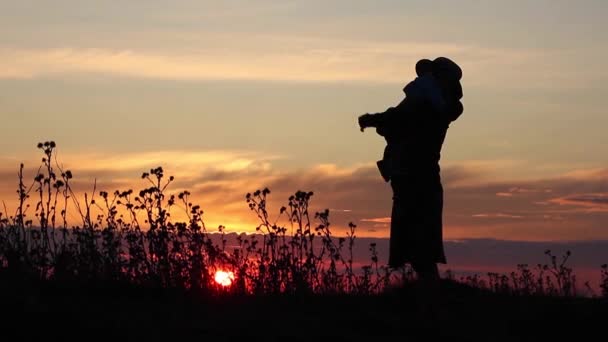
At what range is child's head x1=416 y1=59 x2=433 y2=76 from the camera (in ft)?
29.7

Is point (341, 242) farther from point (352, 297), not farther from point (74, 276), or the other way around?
point (74, 276)

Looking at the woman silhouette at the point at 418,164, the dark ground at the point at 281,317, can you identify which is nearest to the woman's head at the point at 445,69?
the woman silhouette at the point at 418,164

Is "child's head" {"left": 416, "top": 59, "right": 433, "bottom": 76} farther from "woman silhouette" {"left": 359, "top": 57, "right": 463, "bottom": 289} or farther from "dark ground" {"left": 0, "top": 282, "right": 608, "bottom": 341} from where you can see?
"dark ground" {"left": 0, "top": 282, "right": 608, "bottom": 341}

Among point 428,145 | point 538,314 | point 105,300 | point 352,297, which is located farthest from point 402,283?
point 105,300

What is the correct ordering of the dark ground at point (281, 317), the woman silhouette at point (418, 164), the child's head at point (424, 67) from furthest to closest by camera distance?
the child's head at point (424, 67)
the woman silhouette at point (418, 164)
the dark ground at point (281, 317)

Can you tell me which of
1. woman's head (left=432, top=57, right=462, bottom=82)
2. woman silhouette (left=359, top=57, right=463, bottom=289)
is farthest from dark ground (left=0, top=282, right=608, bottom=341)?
woman's head (left=432, top=57, right=462, bottom=82)

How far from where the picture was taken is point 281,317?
827 cm

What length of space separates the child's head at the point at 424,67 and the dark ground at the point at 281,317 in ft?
7.46

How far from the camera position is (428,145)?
8953mm

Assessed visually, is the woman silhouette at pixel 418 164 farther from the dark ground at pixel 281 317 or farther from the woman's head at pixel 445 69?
the dark ground at pixel 281 317

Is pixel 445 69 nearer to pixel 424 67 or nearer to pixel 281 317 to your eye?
pixel 424 67

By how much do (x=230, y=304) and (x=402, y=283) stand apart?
2.88 meters

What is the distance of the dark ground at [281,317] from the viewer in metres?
7.45

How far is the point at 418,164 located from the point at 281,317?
6.31ft
